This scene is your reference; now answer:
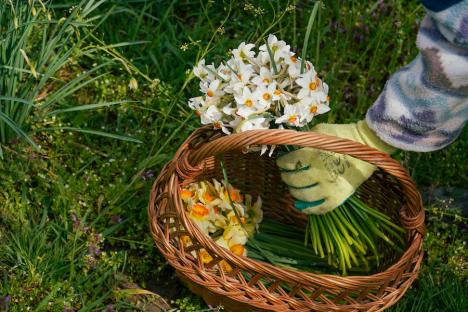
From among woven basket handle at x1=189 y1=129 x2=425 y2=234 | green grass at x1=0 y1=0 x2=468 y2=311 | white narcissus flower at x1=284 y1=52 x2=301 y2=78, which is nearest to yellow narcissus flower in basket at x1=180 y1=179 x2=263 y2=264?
green grass at x1=0 y1=0 x2=468 y2=311

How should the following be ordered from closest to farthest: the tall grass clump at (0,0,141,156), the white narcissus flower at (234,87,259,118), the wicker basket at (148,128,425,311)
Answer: the wicker basket at (148,128,425,311) → the white narcissus flower at (234,87,259,118) → the tall grass clump at (0,0,141,156)

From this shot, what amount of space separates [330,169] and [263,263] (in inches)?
12.7

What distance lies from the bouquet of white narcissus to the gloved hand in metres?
0.09

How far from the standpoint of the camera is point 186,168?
2062 mm

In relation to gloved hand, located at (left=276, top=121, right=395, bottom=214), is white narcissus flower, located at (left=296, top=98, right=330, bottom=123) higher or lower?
higher

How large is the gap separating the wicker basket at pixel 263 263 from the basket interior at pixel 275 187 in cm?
1

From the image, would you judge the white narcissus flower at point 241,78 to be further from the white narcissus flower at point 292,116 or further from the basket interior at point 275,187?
the basket interior at point 275,187

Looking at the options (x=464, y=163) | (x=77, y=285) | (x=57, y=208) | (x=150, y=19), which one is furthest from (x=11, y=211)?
(x=464, y=163)

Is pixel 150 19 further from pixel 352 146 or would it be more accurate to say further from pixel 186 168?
pixel 352 146

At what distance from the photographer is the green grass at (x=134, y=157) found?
224cm

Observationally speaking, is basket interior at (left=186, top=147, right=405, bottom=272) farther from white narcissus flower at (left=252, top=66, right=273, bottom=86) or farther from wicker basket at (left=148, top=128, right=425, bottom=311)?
white narcissus flower at (left=252, top=66, right=273, bottom=86)

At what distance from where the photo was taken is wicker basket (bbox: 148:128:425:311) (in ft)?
6.25

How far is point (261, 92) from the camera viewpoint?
6.66 feet

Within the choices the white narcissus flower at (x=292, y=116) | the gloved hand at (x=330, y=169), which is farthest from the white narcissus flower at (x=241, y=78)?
the gloved hand at (x=330, y=169)
